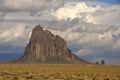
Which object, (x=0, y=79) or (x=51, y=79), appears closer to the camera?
(x=0, y=79)

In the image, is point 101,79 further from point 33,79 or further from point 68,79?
point 33,79

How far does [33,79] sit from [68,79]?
6431 millimetres

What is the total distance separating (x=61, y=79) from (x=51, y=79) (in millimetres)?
2025

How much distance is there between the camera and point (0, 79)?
59.2 m

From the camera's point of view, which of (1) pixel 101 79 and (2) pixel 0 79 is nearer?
(2) pixel 0 79

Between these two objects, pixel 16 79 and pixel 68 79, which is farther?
pixel 68 79

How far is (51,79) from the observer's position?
63.9m

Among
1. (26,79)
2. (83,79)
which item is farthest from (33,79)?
(83,79)

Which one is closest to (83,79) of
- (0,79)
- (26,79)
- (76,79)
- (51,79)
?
(76,79)

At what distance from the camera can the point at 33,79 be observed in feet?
206

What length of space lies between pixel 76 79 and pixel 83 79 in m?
1.25

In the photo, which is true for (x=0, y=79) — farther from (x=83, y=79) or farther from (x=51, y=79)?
(x=83, y=79)

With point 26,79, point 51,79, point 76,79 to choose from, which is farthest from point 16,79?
point 76,79

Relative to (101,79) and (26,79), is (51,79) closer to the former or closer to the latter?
(26,79)
